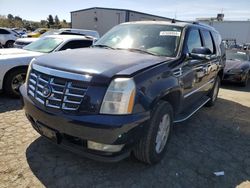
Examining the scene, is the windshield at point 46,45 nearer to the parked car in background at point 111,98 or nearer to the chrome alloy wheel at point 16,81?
the chrome alloy wheel at point 16,81

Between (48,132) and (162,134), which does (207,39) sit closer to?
(162,134)

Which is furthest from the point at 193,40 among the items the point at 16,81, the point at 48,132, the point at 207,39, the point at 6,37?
the point at 6,37

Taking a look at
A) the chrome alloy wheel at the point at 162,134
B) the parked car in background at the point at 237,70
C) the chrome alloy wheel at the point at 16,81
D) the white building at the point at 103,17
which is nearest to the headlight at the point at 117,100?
the chrome alloy wheel at the point at 162,134

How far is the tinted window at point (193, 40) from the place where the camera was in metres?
3.94

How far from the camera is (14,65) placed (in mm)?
5457

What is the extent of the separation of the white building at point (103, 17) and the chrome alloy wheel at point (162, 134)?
1018 inches

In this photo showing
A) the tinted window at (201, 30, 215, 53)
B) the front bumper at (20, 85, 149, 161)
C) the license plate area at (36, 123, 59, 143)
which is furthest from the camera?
the tinted window at (201, 30, 215, 53)

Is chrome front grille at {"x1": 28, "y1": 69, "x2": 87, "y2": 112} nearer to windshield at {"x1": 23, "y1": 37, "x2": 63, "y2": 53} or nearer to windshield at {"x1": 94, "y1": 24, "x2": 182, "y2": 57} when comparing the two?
windshield at {"x1": 94, "y1": 24, "x2": 182, "y2": 57}

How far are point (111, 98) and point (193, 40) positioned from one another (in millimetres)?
2387

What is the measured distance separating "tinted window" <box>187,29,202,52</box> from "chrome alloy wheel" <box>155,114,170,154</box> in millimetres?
1295

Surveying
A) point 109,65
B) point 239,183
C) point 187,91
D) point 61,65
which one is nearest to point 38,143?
point 61,65

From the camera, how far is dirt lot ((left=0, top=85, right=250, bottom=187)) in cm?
286

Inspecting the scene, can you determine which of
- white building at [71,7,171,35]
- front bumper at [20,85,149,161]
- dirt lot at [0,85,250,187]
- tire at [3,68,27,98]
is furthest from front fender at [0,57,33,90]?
white building at [71,7,171,35]

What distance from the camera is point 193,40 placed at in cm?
421
